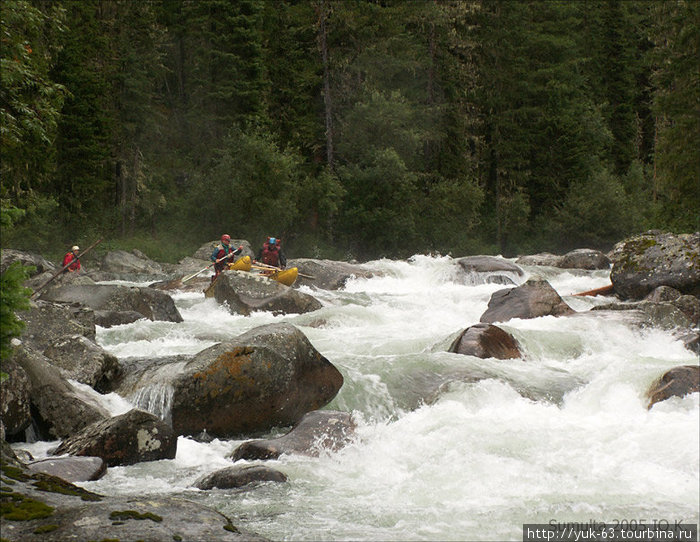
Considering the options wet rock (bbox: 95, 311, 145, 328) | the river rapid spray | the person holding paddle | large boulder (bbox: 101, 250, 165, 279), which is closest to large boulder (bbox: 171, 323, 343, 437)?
the river rapid spray

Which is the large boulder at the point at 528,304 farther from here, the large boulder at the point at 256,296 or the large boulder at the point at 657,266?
the large boulder at the point at 256,296

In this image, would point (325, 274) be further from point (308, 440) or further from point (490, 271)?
point (308, 440)

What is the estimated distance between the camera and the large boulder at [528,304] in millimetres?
13578

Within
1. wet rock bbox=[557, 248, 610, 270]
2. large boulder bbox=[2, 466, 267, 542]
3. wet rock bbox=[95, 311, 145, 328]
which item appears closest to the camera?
large boulder bbox=[2, 466, 267, 542]

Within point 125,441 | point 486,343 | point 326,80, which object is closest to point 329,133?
point 326,80

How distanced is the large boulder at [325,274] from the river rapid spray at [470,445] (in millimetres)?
7464

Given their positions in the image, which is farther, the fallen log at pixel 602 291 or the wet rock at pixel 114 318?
the fallen log at pixel 602 291

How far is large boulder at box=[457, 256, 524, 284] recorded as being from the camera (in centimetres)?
2192

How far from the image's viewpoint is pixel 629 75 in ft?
155

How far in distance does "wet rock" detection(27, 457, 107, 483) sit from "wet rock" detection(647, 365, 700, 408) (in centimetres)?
568

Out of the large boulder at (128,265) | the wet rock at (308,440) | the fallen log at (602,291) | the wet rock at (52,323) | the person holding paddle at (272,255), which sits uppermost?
the wet rock at (52,323)

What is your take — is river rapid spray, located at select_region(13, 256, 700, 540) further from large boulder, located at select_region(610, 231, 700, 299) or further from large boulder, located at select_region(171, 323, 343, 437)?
large boulder, located at select_region(610, 231, 700, 299)

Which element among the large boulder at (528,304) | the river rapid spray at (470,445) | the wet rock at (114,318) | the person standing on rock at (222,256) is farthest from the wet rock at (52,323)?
the person standing on rock at (222,256)

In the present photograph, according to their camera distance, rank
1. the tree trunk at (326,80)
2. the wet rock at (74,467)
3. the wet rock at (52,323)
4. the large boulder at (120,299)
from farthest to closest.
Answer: the tree trunk at (326,80), the large boulder at (120,299), the wet rock at (52,323), the wet rock at (74,467)
